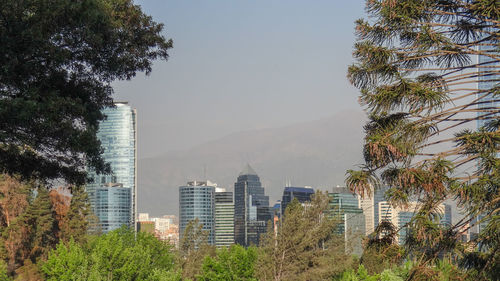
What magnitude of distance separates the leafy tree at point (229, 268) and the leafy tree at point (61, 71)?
5126 cm

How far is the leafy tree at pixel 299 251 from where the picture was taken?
64812 millimetres

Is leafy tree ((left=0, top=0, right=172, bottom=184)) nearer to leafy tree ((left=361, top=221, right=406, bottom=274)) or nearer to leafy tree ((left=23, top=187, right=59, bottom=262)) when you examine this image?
leafy tree ((left=361, top=221, right=406, bottom=274))

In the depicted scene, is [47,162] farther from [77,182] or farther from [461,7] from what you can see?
[461,7]

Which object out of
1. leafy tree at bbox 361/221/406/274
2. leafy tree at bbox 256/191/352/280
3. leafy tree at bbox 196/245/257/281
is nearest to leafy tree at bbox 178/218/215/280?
leafy tree at bbox 196/245/257/281

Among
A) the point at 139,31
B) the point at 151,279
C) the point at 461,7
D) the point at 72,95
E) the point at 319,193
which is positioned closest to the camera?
the point at 461,7

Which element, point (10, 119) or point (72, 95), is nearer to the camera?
point (10, 119)

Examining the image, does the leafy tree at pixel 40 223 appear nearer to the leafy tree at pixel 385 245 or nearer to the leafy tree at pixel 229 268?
the leafy tree at pixel 229 268

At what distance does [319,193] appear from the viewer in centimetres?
6956

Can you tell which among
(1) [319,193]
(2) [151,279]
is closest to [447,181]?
(2) [151,279]

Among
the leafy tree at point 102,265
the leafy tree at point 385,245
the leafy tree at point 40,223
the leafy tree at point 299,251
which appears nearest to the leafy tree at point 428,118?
the leafy tree at point 385,245

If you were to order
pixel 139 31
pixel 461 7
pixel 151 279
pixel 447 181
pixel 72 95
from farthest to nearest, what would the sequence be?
pixel 151 279 < pixel 139 31 < pixel 72 95 < pixel 461 7 < pixel 447 181

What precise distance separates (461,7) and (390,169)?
3.66 meters

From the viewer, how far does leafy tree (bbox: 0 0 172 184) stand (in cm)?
1473

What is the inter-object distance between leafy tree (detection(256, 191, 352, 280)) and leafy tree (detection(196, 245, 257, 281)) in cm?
271
